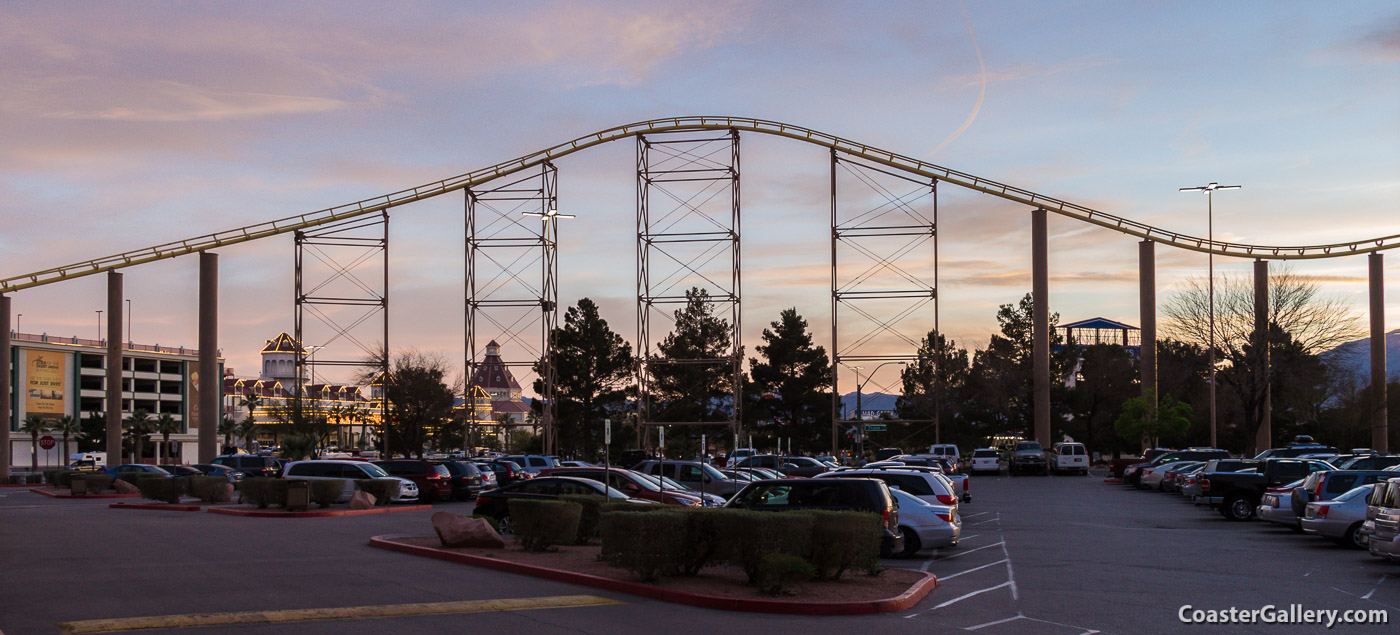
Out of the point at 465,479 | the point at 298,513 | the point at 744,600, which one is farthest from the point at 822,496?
the point at 465,479

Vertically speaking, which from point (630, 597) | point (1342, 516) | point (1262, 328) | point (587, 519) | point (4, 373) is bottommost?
point (630, 597)

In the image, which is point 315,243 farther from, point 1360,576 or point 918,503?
point 1360,576

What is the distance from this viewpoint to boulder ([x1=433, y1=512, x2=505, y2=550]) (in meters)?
18.8

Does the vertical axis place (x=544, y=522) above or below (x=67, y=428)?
above

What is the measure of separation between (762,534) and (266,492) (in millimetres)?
20323

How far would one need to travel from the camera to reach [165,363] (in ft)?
424

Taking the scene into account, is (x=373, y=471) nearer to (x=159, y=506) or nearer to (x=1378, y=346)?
(x=159, y=506)

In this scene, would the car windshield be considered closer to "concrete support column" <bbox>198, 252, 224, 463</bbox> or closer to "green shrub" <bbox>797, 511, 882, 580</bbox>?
"green shrub" <bbox>797, 511, 882, 580</bbox>

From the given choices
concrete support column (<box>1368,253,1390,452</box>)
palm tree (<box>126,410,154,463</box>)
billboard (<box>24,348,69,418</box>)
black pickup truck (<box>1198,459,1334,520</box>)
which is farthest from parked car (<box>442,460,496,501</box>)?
billboard (<box>24,348,69,418</box>)

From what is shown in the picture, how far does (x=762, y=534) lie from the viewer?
1408 centimetres

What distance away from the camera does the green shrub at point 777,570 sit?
13.6 meters

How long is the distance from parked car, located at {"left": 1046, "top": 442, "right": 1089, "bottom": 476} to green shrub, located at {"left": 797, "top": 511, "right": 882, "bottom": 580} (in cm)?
4957

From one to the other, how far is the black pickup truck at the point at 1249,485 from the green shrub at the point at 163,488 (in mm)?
29589

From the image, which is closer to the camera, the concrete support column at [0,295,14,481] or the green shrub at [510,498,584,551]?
the green shrub at [510,498,584,551]
